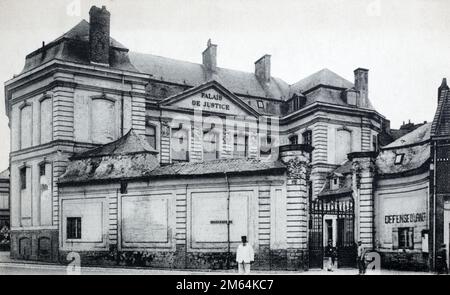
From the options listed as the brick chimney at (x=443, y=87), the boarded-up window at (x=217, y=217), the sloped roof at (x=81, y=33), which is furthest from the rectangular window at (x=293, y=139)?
the boarded-up window at (x=217, y=217)

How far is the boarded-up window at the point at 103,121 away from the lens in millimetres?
32188

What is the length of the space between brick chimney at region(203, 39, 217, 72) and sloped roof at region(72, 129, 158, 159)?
16183mm

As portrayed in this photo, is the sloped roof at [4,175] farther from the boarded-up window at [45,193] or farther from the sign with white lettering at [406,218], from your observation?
the sign with white lettering at [406,218]

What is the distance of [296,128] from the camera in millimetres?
43562

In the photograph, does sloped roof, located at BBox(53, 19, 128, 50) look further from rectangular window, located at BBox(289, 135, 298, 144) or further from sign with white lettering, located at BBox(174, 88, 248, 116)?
rectangular window, located at BBox(289, 135, 298, 144)

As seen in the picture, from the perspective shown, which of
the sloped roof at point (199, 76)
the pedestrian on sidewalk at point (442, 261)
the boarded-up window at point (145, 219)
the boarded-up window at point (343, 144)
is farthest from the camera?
the boarded-up window at point (343, 144)

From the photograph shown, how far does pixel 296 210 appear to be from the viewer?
75.0 feet

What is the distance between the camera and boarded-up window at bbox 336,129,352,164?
41.5 metres

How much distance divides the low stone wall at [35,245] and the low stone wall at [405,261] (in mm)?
14764

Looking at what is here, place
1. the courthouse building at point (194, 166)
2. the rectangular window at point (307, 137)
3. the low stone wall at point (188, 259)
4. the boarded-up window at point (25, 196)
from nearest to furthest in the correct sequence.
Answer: the low stone wall at point (188, 259) < the courthouse building at point (194, 166) < the boarded-up window at point (25, 196) < the rectangular window at point (307, 137)

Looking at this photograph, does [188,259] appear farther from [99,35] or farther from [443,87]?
[99,35]

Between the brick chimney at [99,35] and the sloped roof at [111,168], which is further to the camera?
the brick chimney at [99,35]

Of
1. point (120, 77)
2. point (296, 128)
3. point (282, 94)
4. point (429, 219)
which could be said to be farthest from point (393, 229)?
point (282, 94)
